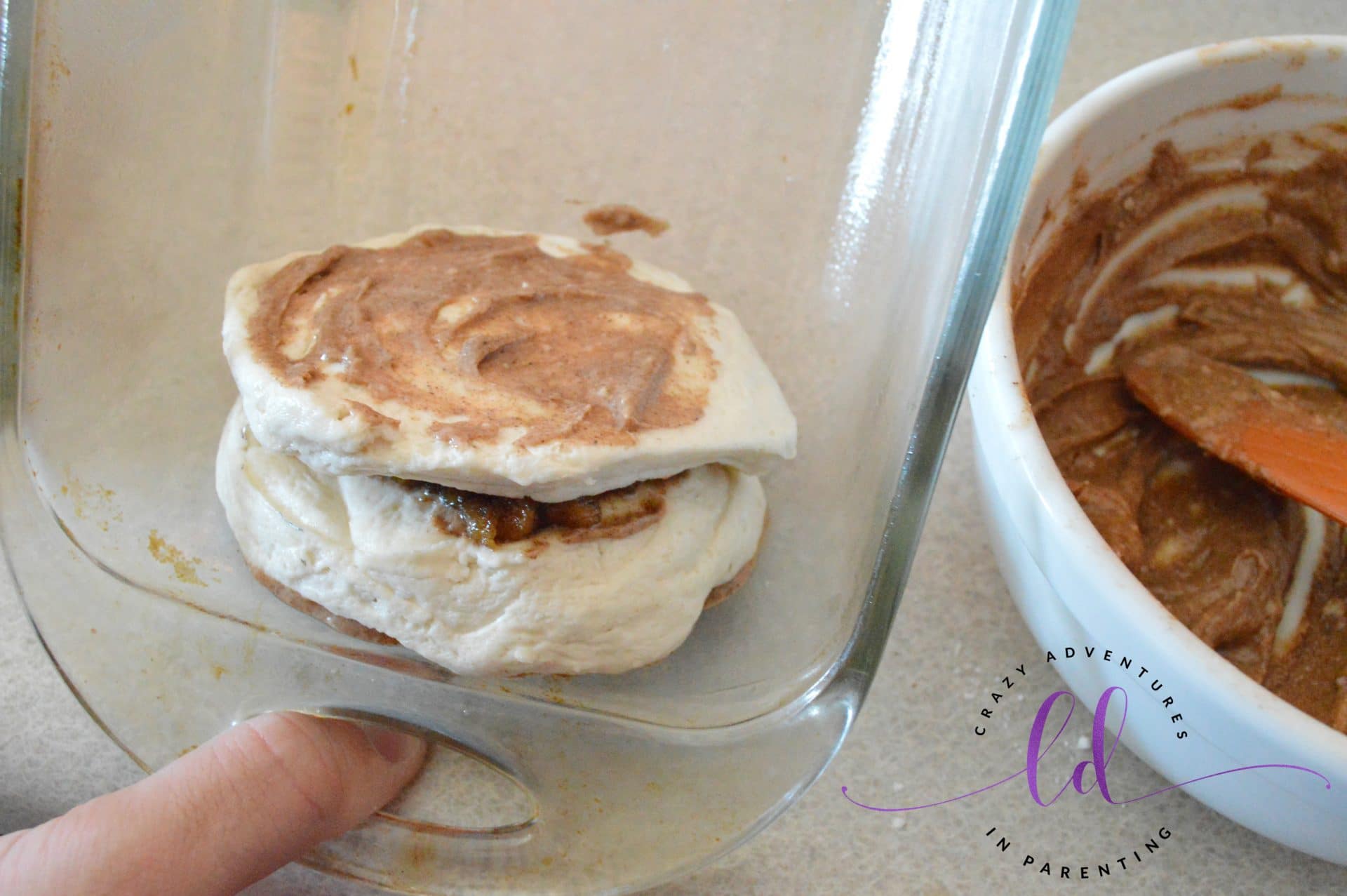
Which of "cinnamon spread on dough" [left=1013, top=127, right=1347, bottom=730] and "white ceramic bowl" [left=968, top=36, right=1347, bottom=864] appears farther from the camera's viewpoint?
"cinnamon spread on dough" [left=1013, top=127, right=1347, bottom=730]

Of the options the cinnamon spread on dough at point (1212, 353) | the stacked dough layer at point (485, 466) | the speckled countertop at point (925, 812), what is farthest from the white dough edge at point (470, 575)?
the cinnamon spread on dough at point (1212, 353)

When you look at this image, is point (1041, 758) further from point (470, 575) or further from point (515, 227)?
point (515, 227)

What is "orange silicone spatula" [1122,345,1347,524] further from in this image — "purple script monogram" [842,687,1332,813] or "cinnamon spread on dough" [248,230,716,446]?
"cinnamon spread on dough" [248,230,716,446]

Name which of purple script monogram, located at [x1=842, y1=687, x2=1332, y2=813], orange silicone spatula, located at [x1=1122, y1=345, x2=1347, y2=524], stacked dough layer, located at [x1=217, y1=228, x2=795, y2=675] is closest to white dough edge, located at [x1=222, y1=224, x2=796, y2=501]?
stacked dough layer, located at [x1=217, y1=228, x2=795, y2=675]

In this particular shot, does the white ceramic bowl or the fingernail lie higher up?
the white ceramic bowl

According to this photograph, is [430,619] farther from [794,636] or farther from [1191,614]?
[1191,614]

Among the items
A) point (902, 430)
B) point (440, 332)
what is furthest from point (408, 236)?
point (902, 430)
